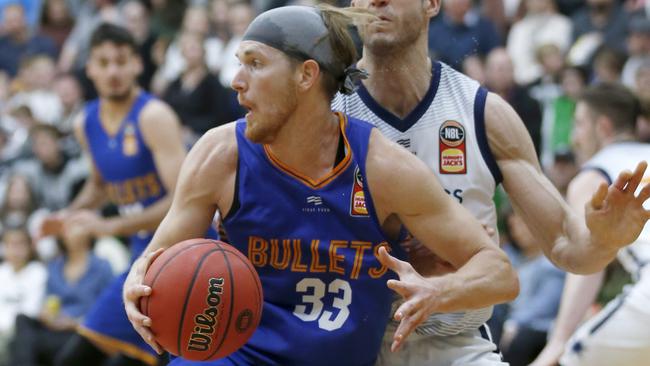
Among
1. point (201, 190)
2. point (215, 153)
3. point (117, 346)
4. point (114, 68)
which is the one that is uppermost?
point (215, 153)

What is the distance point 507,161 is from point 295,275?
101 cm

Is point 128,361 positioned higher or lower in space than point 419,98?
lower

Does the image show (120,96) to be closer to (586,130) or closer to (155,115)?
(155,115)

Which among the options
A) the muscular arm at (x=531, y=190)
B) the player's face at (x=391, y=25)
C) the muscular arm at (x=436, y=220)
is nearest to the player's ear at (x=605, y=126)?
the muscular arm at (x=531, y=190)

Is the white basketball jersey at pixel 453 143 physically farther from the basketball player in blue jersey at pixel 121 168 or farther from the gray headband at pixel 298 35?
the basketball player in blue jersey at pixel 121 168

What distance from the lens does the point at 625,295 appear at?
18.6ft

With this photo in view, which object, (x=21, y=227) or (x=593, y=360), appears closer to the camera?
(x=593, y=360)

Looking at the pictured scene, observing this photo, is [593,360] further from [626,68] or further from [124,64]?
[626,68]

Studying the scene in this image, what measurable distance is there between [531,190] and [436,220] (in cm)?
64

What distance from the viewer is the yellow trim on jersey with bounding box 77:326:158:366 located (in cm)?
671

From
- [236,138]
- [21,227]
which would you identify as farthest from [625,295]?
[21,227]

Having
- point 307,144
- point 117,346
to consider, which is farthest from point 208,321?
point 117,346

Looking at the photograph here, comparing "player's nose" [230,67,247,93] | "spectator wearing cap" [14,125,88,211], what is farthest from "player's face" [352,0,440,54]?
"spectator wearing cap" [14,125,88,211]

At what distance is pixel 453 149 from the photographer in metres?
4.46
